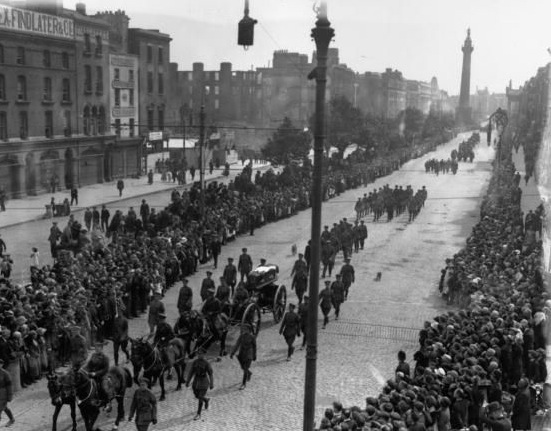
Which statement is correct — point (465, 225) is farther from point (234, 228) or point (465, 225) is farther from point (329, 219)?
point (234, 228)

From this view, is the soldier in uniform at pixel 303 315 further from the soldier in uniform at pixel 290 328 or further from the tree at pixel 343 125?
the tree at pixel 343 125

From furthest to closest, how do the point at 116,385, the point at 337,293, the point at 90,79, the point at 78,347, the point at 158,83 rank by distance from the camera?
the point at 158,83
the point at 90,79
the point at 337,293
the point at 78,347
the point at 116,385

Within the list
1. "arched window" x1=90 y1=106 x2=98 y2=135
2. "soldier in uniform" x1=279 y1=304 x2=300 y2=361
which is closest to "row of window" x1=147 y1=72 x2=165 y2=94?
"arched window" x1=90 y1=106 x2=98 y2=135

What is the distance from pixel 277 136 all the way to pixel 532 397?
4616 cm

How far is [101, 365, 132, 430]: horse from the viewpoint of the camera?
1225 cm

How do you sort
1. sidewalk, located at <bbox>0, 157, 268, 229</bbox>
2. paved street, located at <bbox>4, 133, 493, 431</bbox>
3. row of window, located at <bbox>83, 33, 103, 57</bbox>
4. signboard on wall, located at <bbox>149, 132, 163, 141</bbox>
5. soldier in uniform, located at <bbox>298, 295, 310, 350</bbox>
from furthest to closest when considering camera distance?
1. signboard on wall, located at <bbox>149, 132, 163, 141</bbox>
2. row of window, located at <bbox>83, 33, 103, 57</bbox>
3. sidewalk, located at <bbox>0, 157, 268, 229</bbox>
4. soldier in uniform, located at <bbox>298, 295, 310, 350</bbox>
5. paved street, located at <bbox>4, 133, 493, 431</bbox>

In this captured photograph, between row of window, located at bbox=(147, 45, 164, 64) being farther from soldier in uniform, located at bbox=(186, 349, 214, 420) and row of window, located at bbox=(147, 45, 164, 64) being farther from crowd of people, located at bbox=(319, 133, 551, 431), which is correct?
soldier in uniform, located at bbox=(186, 349, 214, 420)

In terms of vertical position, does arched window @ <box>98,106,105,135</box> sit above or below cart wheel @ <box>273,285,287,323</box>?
above

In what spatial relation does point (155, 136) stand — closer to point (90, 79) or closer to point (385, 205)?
point (90, 79)

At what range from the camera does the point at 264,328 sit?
18766 mm

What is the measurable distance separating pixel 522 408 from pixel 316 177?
6363mm

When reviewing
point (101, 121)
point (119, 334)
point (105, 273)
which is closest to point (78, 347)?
point (119, 334)

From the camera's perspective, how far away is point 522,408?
1191 cm

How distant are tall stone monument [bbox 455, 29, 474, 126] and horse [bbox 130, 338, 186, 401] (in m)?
143
